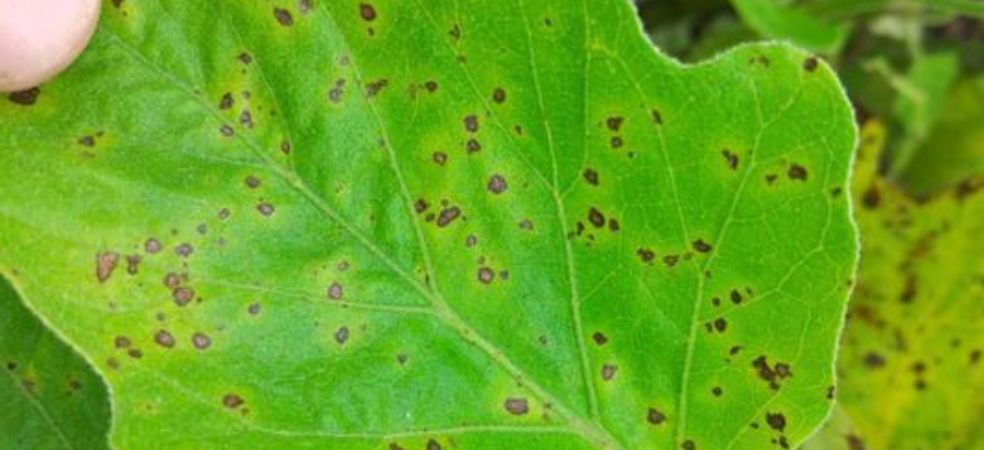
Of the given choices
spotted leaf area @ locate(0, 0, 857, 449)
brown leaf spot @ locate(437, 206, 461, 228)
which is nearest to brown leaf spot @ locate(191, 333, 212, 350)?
spotted leaf area @ locate(0, 0, 857, 449)

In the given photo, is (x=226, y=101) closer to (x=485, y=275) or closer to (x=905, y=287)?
(x=485, y=275)

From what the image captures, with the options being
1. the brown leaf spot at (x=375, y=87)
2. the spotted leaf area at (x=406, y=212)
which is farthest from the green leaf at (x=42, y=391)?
the brown leaf spot at (x=375, y=87)

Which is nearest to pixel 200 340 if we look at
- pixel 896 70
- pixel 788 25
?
pixel 788 25

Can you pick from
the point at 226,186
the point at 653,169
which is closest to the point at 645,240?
the point at 653,169

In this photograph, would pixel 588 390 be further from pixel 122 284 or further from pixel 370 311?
pixel 122 284

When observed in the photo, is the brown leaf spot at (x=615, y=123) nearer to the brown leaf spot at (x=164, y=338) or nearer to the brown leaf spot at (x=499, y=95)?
the brown leaf spot at (x=499, y=95)

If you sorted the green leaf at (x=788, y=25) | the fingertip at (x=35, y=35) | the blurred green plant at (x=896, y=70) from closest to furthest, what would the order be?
the fingertip at (x=35, y=35) → the green leaf at (x=788, y=25) → the blurred green plant at (x=896, y=70)
